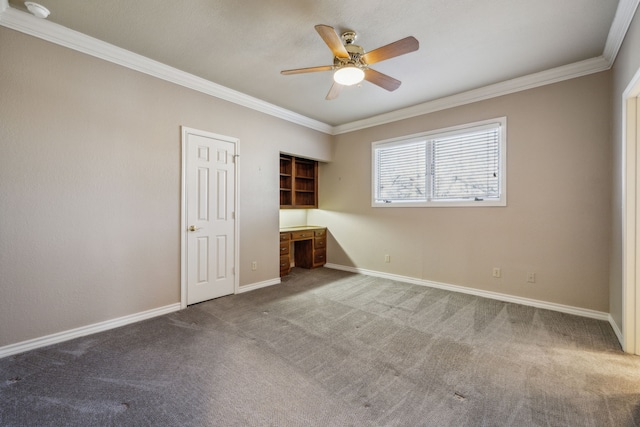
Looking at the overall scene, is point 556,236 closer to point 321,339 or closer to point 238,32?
point 321,339

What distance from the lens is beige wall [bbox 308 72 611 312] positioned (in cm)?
304

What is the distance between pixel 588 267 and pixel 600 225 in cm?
49

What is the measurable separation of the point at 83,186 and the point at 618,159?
5232mm

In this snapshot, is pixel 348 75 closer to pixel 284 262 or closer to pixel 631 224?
pixel 631 224

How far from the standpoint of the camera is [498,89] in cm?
362

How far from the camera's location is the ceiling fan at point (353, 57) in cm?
221

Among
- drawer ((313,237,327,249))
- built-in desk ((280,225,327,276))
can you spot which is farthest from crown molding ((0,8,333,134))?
drawer ((313,237,327,249))

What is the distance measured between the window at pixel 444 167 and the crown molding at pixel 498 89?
0.35 metres

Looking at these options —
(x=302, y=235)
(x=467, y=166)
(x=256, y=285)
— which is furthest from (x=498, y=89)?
(x=256, y=285)

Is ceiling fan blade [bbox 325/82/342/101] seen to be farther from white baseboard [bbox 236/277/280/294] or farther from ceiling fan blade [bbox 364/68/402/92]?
white baseboard [bbox 236/277/280/294]

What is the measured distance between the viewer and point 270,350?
2.39 m

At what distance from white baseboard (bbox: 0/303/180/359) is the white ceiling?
2841 millimetres

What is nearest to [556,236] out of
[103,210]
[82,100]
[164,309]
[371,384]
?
[371,384]

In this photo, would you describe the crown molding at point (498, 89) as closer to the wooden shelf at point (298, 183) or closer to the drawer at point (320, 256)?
the wooden shelf at point (298, 183)
